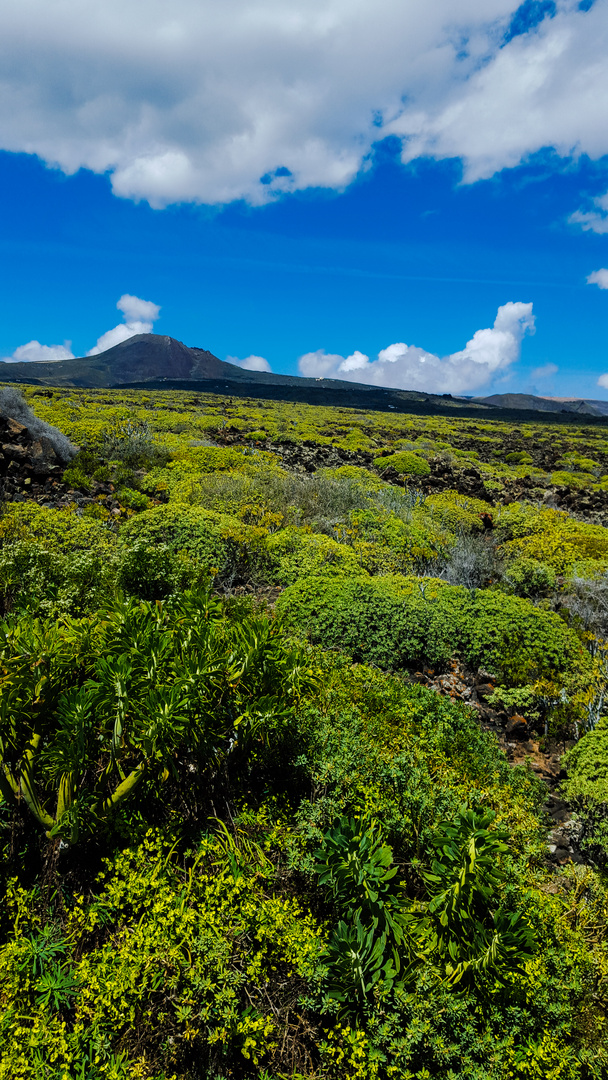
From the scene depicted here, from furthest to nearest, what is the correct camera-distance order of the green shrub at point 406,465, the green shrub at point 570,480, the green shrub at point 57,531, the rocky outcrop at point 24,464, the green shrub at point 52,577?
the green shrub at point 570,480 < the green shrub at point 406,465 < the rocky outcrop at point 24,464 < the green shrub at point 57,531 < the green shrub at point 52,577

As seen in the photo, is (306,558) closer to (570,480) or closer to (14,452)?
(14,452)

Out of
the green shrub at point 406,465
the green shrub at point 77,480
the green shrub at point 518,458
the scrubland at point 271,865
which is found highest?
the green shrub at point 518,458

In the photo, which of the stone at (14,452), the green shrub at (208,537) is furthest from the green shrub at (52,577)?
the stone at (14,452)

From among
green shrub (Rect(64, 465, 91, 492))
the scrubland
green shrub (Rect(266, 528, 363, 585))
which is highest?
green shrub (Rect(64, 465, 91, 492))

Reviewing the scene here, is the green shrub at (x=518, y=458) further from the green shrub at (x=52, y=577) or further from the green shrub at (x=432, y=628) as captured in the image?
the green shrub at (x=52, y=577)

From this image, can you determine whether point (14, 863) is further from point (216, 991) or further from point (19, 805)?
point (216, 991)

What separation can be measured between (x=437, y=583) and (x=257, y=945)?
609cm

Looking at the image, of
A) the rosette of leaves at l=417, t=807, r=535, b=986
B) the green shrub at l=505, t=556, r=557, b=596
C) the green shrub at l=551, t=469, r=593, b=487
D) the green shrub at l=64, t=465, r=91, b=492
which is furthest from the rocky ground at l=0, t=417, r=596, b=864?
the green shrub at l=505, t=556, r=557, b=596

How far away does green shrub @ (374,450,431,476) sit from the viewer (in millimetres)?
22297

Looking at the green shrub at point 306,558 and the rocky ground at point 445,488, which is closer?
the rocky ground at point 445,488

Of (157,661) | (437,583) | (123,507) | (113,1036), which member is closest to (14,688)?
(157,661)

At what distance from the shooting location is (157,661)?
3.53 meters

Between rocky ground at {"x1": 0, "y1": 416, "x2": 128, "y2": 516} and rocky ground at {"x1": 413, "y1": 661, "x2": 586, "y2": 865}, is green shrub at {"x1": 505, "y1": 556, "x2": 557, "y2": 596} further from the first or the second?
rocky ground at {"x1": 0, "y1": 416, "x2": 128, "y2": 516}

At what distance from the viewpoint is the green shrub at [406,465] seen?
73.2 ft
